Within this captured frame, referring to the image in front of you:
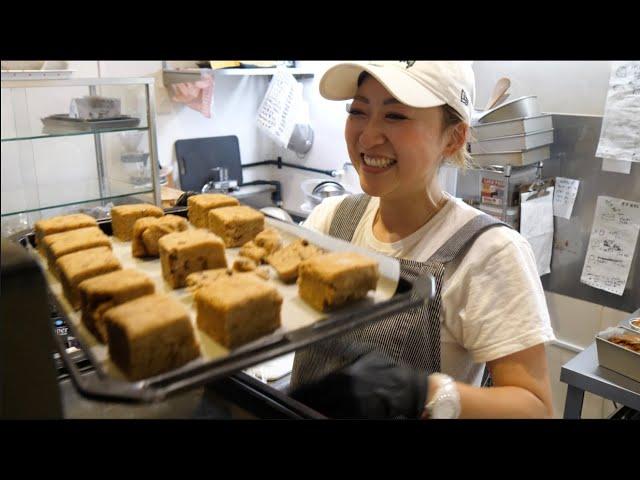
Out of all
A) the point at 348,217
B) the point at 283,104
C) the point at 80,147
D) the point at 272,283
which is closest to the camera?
the point at 272,283

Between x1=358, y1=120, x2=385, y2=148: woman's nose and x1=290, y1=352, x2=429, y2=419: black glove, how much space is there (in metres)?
0.35

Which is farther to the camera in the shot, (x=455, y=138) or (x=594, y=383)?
(x=594, y=383)

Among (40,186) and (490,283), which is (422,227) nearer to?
(490,283)

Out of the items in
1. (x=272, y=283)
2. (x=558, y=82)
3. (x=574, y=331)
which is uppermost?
(x=558, y=82)

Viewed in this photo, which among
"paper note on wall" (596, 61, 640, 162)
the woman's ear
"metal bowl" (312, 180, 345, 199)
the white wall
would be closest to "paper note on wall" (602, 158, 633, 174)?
"paper note on wall" (596, 61, 640, 162)

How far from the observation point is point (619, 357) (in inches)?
65.3

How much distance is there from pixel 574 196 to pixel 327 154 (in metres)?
1.13

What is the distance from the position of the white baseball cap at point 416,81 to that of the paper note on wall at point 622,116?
1320 millimetres

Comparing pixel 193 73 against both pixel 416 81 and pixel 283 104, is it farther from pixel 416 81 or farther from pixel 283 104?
pixel 416 81

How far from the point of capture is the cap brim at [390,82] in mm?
903

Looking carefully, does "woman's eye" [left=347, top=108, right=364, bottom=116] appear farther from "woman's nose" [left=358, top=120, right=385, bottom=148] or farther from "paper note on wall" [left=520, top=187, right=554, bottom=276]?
"paper note on wall" [left=520, top=187, right=554, bottom=276]

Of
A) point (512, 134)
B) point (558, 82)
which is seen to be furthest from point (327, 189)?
point (558, 82)

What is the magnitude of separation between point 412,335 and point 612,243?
5.23ft
